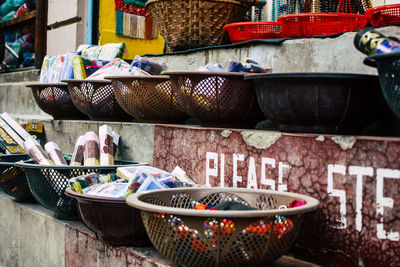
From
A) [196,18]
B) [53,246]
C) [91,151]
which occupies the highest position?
[196,18]

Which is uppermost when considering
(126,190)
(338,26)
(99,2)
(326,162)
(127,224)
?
(99,2)

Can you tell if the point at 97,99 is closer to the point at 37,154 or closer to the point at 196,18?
the point at 37,154

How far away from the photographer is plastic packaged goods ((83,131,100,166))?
→ 2.65m

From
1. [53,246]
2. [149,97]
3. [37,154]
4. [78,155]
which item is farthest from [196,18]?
[53,246]

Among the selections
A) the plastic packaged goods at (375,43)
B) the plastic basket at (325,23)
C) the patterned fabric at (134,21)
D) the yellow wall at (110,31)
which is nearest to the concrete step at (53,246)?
the plastic packaged goods at (375,43)

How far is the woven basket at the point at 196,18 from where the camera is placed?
323 centimetres

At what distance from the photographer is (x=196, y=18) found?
3.25 metres

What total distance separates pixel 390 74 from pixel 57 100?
8.64 feet

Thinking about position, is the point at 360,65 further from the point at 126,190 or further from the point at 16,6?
the point at 16,6

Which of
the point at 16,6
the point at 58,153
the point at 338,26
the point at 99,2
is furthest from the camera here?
the point at 16,6

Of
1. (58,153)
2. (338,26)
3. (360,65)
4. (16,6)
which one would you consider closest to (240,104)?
(360,65)

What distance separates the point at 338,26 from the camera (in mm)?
2475

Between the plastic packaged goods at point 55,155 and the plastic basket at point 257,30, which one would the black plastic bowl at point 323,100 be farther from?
the plastic packaged goods at point 55,155

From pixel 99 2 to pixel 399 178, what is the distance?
13.6ft
